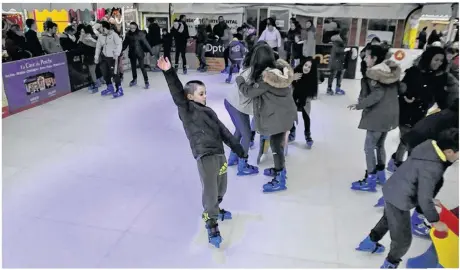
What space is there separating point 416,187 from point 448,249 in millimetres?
491

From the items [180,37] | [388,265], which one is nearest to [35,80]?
[180,37]

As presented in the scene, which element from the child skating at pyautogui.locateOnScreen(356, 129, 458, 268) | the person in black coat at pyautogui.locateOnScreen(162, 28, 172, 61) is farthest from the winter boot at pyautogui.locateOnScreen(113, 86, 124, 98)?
the child skating at pyautogui.locateOnScreen(356, 129, 458, 268)

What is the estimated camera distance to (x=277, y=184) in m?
3.32

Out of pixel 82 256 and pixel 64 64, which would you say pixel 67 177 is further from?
pixel 64 64

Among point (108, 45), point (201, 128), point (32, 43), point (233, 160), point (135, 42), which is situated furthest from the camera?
point (135, 42)

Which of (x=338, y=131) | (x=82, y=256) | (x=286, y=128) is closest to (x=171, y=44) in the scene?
(x=338, y=131)

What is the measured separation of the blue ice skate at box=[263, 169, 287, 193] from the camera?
3.30m

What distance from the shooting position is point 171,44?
30.5ft

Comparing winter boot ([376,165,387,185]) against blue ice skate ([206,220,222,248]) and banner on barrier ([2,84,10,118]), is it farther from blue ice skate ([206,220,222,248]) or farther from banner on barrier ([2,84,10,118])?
banner on barrier ([2,84,10,118])

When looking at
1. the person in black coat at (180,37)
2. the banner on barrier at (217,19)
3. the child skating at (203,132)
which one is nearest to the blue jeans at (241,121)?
the child skating at (203,132)

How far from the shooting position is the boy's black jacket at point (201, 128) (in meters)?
2.30

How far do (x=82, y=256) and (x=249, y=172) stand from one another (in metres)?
1.73

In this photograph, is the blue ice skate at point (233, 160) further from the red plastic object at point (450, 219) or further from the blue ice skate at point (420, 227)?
the red plastic object at point (450, 219)

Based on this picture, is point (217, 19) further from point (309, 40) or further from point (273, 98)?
point (273, 98)
